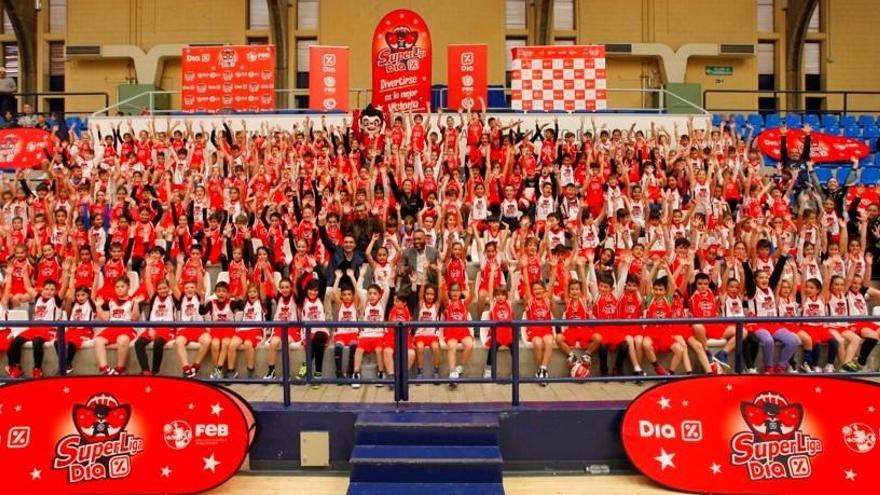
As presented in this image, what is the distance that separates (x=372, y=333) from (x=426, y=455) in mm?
2102

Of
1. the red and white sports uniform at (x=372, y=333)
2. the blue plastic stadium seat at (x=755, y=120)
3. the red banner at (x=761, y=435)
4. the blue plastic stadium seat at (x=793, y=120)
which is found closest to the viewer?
the red banner at (x=761, y=435)

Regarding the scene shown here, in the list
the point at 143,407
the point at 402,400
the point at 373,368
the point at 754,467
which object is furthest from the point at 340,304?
the point at 754,467

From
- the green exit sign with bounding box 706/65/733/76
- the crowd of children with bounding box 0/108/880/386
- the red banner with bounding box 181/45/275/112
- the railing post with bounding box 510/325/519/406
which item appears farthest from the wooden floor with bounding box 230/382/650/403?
the green exit sign with bounding box 706/65/733/76

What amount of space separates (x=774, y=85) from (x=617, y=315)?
19699 millimetres

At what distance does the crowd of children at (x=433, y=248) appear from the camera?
7203 millimetres

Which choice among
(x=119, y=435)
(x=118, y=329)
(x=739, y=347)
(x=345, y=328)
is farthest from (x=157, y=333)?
(x=739, y=347)

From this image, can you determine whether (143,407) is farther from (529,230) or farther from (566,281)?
(529,230)

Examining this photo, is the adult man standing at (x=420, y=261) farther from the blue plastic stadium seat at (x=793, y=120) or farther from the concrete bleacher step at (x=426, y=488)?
the blue plastic stadium seat at (x=793, y=120)

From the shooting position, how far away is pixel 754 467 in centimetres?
534

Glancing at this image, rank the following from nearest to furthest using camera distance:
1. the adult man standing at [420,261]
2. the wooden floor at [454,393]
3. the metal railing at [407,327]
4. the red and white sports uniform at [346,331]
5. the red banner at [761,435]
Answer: the red banner at [761,435], the metal railing at [407,327], the wooden floor at [454,393], the red and white sports uniform at [346,331], the adult man standing at [420,261]

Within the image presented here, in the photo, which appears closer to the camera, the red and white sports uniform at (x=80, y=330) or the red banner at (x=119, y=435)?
the red banner at (x=119, y=435)

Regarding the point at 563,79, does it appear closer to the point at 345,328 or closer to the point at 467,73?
the point at 467,73

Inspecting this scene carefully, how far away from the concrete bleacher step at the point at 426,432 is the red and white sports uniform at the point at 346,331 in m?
1.76

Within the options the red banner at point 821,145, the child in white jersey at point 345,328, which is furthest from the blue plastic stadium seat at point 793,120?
the child in white jersey at point 345,328
